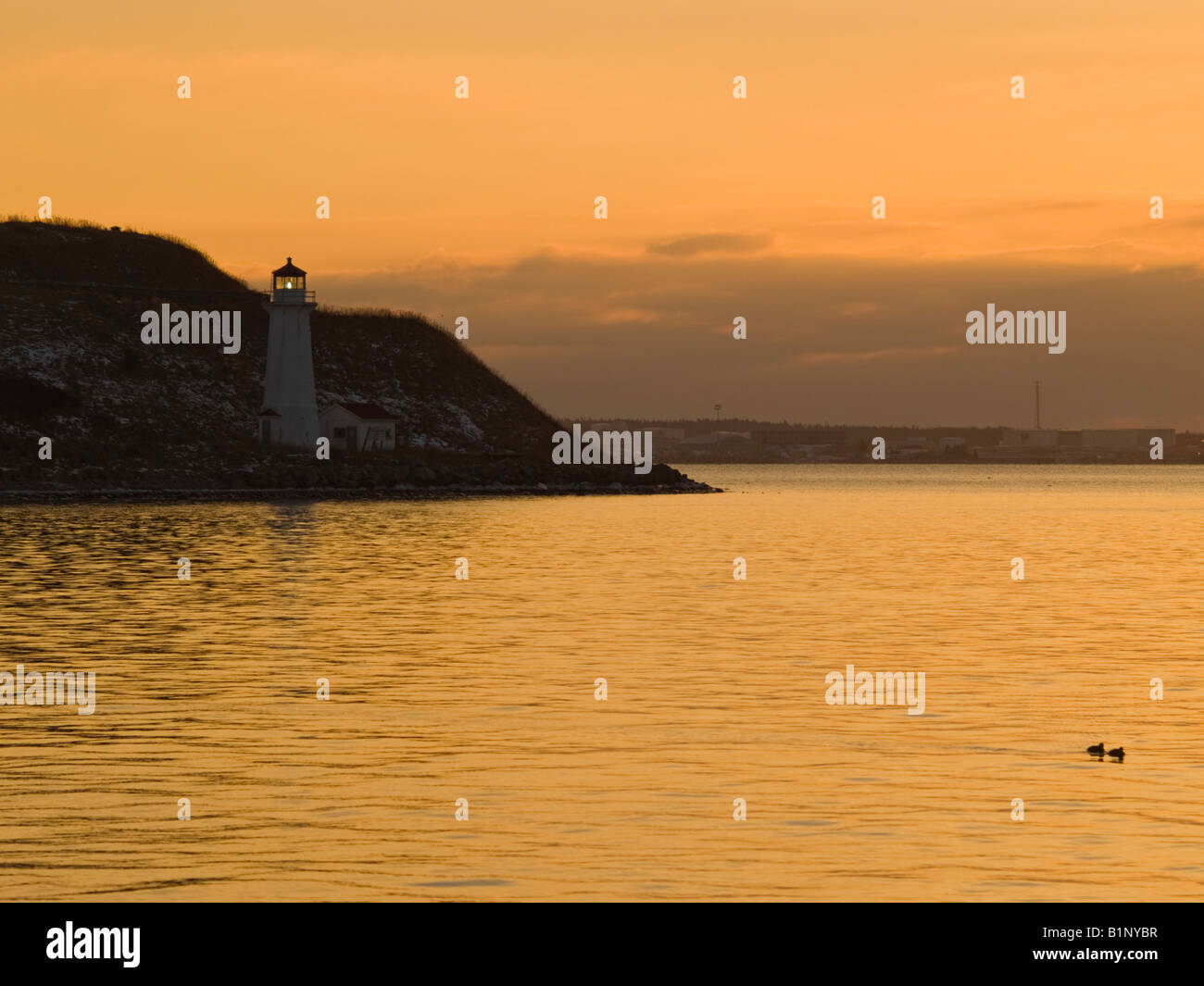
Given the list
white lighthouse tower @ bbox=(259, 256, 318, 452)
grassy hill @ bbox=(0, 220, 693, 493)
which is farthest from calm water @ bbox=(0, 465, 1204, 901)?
grassy hill @ bbox=(0, 220, 693, 493)

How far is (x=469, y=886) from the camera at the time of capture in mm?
14078

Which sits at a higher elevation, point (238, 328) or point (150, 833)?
point (238, 328)

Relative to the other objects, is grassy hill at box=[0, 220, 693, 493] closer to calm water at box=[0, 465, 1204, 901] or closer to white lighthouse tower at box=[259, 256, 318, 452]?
white lighthouse tower at box=[259, 256, 318, 452]

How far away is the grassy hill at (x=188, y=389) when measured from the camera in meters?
121

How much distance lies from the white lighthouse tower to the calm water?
59.7 metres

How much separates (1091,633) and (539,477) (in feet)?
349

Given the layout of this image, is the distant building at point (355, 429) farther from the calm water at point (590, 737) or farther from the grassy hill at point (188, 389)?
the calm water at point (590, 737)

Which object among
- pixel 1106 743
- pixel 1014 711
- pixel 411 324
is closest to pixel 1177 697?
pixel 1014 711

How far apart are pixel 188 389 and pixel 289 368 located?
Answer: 96.1 ft

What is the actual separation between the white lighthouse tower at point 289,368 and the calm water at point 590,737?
59.7 m

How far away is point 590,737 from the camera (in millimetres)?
22078
